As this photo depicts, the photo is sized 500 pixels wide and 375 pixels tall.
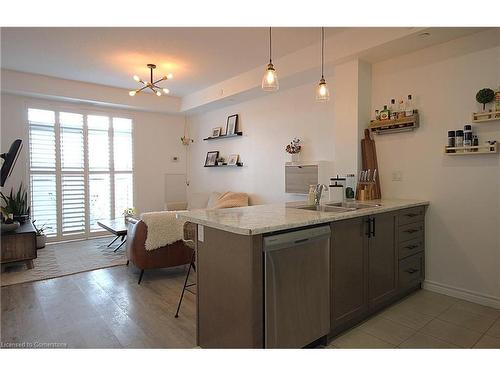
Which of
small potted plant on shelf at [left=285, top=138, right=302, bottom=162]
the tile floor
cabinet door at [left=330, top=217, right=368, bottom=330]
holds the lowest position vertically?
the tile floor

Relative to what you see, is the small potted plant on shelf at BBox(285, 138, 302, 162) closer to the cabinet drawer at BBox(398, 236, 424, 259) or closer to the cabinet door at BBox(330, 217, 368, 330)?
the cabinet drawer at BBox(398, 236, 424, 259)

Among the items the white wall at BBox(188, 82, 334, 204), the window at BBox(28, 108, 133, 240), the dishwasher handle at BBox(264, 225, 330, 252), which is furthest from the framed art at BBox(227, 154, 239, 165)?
the dishwasher handle at BBox(264, 225, 330, 252)

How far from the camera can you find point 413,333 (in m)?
2.44

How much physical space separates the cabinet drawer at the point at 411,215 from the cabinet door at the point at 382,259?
0.49ft

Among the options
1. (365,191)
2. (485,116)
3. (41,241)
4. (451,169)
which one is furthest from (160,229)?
(485,116)

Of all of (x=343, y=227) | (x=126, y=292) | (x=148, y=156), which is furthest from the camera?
(x=148, y=156)

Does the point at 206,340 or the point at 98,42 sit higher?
the point at 98,42

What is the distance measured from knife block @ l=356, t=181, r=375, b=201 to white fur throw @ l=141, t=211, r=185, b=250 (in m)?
2.02

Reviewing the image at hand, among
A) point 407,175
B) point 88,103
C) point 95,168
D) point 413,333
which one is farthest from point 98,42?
point 413,333

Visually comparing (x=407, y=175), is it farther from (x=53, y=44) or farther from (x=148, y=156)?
(x=148, y=156)

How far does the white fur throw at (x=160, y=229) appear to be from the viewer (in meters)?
3.54

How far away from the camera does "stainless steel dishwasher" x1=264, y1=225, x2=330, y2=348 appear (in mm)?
1857
